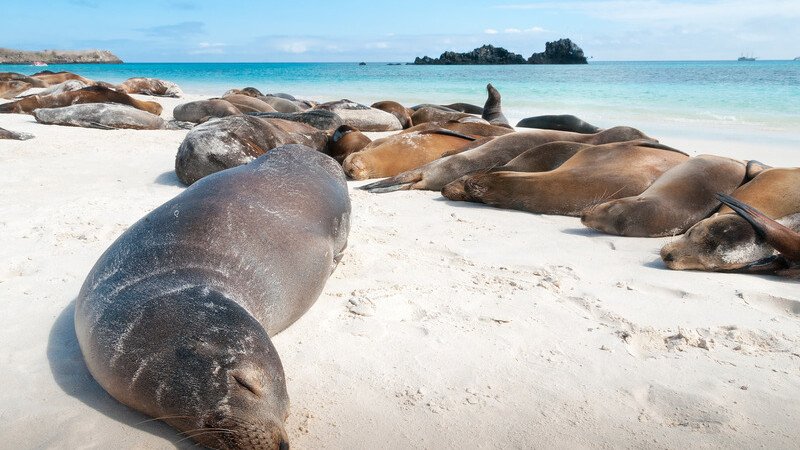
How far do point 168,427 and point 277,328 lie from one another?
0.78 meters

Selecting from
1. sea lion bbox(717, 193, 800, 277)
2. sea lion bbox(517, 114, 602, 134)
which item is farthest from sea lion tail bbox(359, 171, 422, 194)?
sea lion bbox(517, 114, 602, 134)

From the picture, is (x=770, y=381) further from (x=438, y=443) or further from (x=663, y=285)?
(x=438, y=443)

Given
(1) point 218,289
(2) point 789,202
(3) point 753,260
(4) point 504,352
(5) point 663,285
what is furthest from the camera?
(2) point 789,202

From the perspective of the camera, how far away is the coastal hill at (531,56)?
9138 centimetres

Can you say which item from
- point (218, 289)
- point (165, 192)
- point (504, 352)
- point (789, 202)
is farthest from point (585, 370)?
point (165, 192)

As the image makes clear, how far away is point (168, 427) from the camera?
A: 7.64 ft

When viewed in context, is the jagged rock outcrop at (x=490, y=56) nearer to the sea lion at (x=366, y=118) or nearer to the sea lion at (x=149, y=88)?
the sea lion at (x=149, y=88)

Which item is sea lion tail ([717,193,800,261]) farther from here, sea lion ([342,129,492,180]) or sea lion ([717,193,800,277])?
sea lion ([342,129,492,180])

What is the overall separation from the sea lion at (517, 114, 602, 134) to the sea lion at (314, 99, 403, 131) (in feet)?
8.10

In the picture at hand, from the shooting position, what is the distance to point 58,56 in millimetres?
88250

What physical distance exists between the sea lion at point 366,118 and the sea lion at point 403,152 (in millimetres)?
3531

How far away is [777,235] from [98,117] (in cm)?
1004

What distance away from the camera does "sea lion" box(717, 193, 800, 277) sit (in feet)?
13.2

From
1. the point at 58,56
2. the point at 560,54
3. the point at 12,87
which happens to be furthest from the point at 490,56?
the point at 12,87
